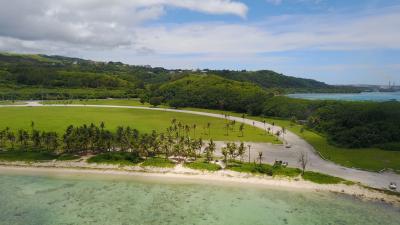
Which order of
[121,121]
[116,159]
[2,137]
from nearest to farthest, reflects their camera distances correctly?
[116,159] → [2,137] → [121,121]

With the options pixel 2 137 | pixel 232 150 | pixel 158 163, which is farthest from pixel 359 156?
pixel 2 137

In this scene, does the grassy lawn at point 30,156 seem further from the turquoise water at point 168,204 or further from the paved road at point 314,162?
the paved road at point 314,162

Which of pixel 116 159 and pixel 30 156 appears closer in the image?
pixel 116 159

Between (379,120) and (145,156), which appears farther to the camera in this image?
(379,120)

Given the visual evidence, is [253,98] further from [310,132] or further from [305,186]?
[305,186]

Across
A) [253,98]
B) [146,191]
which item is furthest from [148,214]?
[253,98]

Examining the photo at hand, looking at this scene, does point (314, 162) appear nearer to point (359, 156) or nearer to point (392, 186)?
point (359, 156)
